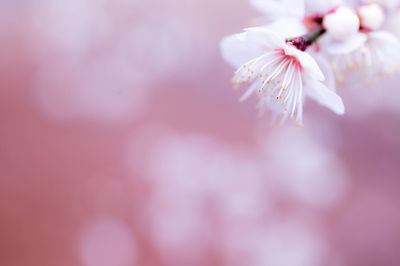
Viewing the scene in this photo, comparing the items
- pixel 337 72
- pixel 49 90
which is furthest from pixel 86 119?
pixel 337 72

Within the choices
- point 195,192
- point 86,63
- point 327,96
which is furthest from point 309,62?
point 86,63

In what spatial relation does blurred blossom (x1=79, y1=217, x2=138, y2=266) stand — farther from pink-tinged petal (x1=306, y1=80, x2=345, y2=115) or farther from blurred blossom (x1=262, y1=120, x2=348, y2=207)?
pink-tinged petal (x1=306, y1=80, x2=345, y2=115)

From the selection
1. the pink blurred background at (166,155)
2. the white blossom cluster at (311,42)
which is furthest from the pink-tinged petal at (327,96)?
the pink blurred background at (166,155)

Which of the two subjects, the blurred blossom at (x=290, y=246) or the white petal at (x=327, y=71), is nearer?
the white petal at (x=327, y=71)

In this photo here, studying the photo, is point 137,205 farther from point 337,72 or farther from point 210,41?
point 337,72

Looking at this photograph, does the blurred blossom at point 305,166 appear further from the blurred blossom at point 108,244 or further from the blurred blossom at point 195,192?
the blurred blossom at point 108,244

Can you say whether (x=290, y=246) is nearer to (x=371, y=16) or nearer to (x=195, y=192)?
(x=195, y=192)

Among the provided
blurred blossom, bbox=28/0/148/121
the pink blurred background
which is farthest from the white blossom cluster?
blurred blossom, bbox=28/0/148/121

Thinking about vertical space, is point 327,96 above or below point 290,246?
above
